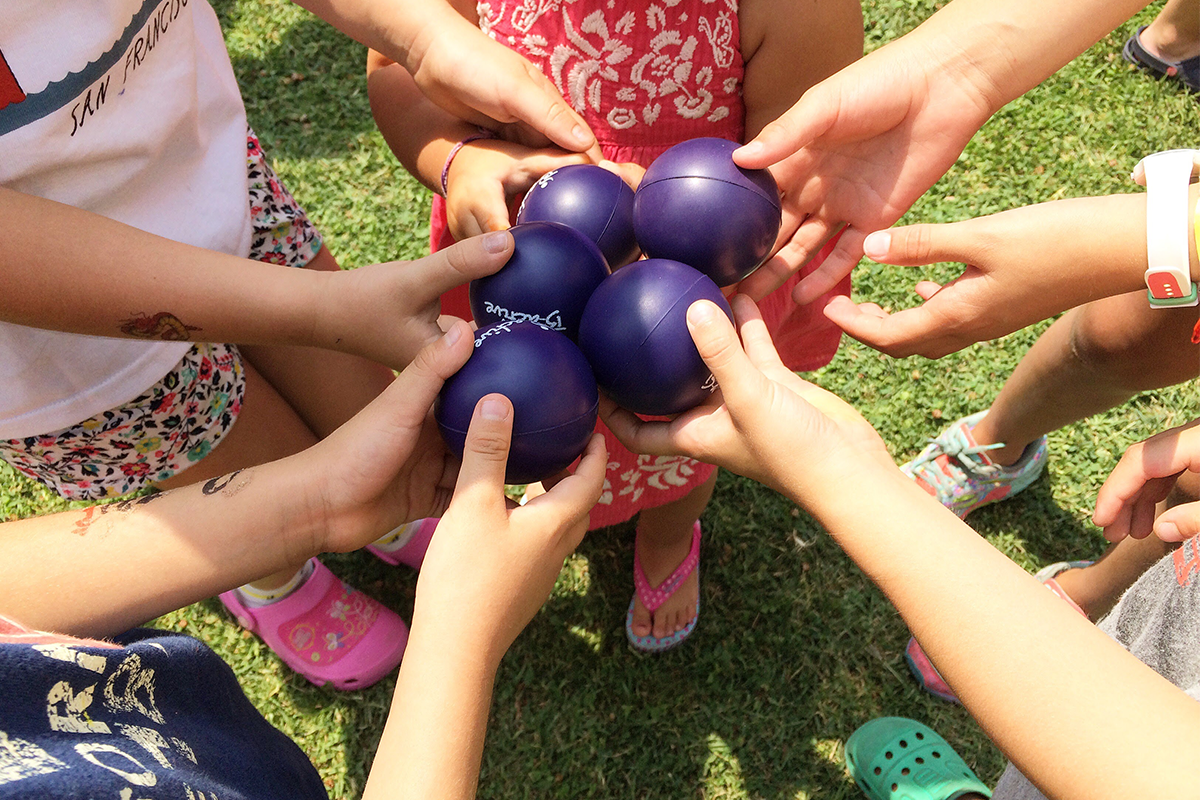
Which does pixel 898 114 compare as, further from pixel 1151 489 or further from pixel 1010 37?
pixel 1151 489

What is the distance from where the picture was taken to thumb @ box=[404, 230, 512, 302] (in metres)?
2.03

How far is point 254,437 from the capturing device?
2.58m

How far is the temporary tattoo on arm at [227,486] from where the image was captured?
2.04 meters

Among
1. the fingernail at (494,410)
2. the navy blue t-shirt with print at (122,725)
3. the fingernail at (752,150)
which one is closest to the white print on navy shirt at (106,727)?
the navy blue t-shirt with print at (122,725)

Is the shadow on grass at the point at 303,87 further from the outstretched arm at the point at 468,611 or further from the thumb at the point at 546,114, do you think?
the outstretched arm at the point at 468,611

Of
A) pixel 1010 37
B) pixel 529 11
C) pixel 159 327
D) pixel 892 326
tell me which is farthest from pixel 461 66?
pixel 1010 37

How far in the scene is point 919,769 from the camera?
2916 mm

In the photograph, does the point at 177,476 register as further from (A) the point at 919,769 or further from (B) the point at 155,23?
(A) the point at 919,769

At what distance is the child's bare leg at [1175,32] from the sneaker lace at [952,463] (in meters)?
2.61

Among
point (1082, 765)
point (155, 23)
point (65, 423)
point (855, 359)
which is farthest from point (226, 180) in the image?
point (855, 359)

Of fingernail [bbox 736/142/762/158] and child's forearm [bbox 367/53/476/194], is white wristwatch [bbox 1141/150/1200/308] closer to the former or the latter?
fingernail [bbox 736/142/762/158]

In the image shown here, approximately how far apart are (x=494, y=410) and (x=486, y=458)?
0.36 ft

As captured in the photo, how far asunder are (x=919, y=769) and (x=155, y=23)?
338 centimetres

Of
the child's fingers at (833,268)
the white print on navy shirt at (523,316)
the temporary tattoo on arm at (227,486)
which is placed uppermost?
the white print on navy shirt at (523,316)
